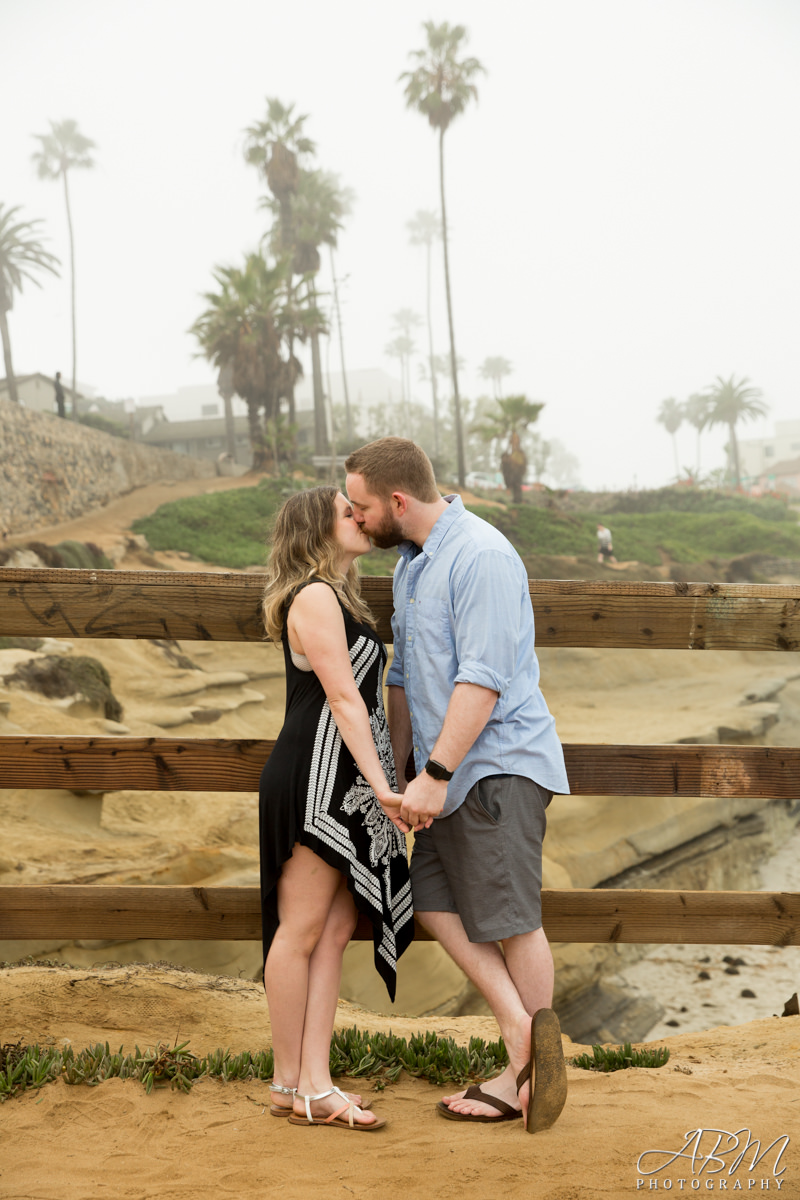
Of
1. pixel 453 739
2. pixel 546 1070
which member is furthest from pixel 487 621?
pixel 546 1070

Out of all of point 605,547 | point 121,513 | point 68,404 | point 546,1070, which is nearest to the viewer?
point 546,1070

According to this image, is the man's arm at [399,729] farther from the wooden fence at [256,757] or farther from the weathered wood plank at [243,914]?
the weathered wood plank at [243,914]

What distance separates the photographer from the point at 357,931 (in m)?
2.82

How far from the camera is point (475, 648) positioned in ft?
7.34

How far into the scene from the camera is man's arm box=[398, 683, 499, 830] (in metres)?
2.20

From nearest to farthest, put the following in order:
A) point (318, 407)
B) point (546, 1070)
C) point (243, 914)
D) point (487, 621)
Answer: point (546, 1070) < point (487, 621) < point (243, 914) < point (318, 407)

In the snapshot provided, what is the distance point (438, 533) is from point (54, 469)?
2515cm

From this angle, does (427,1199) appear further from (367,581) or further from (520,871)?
(367,581)

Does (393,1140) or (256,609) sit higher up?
(256,609)

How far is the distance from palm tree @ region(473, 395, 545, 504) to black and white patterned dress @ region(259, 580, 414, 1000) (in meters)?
26.2

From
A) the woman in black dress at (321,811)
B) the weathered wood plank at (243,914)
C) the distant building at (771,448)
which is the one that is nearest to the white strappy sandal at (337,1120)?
the woman in black dress at (321,811)

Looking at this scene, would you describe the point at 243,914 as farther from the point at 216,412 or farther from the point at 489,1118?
the point at 216,412

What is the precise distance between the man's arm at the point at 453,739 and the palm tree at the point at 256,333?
98.7 ft

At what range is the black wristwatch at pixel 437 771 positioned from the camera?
220cm
